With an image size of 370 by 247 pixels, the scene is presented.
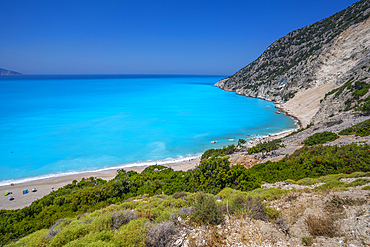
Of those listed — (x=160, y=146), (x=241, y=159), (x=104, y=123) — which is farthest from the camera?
(x=104, y=123)

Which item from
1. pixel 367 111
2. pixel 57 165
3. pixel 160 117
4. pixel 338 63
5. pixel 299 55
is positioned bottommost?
pixel 57 165

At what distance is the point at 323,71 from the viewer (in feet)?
151

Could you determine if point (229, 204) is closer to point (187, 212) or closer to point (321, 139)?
point (187, 212)

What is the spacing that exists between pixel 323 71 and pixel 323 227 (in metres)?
55.9

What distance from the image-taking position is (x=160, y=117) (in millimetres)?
44438

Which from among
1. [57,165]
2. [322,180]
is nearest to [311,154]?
[322,180]

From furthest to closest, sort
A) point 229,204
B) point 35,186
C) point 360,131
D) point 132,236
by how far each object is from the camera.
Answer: point 35,186
point 360,131
point 229,204
point 132,236

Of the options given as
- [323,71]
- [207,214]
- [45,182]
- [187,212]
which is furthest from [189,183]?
[323,71]

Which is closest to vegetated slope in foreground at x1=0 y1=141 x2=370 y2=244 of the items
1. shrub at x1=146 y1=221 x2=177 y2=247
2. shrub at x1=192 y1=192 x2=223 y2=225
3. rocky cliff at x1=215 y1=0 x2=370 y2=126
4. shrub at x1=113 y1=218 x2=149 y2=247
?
shrub at x1=192 y1=192 x2=223 y2=225

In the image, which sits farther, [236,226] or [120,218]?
[120,218]

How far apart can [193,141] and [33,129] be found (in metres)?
31.4

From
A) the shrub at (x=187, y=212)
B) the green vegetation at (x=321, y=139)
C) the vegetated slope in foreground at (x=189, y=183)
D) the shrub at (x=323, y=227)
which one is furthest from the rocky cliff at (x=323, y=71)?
the shrub at (x=187, y=212)

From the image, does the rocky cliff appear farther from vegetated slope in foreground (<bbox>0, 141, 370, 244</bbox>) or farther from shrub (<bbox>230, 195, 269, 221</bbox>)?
shrub (<bbox>230, 195, 269, 221</bbox>)

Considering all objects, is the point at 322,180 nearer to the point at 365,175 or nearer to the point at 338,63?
the point at 365,175
